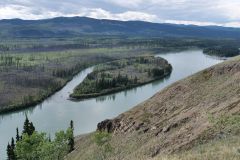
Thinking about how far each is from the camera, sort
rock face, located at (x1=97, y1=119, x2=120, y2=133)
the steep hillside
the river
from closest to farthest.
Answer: the steep hillside < rock face, located at (x1=97, y1=119, x2=120, y2=133) < the river

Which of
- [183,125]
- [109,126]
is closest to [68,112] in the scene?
[109,126]

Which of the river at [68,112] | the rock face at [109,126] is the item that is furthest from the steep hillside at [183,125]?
the river at [68,112]

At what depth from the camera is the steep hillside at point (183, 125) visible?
35.0m

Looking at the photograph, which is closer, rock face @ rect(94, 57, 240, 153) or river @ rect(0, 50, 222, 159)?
rock face @ rect(94, 57, 240, 153)

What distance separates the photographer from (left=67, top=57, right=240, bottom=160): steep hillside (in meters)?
35.0

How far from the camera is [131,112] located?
222 ft

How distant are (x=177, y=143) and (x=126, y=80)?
132658mm

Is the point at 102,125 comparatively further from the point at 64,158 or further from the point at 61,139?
the point at 61,139

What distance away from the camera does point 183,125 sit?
47781 mm

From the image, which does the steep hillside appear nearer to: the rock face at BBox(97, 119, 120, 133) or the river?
the rock face at BBox(97, 119, 120, 133)

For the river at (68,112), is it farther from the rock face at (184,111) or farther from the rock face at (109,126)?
the rock face at (184,111)

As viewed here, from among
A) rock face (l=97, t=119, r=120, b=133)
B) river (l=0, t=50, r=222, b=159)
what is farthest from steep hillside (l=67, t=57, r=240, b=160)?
river (l=0, t=50, r=222, b=159)

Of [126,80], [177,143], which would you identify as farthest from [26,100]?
[177,143]

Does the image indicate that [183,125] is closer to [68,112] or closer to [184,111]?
[184,111]
